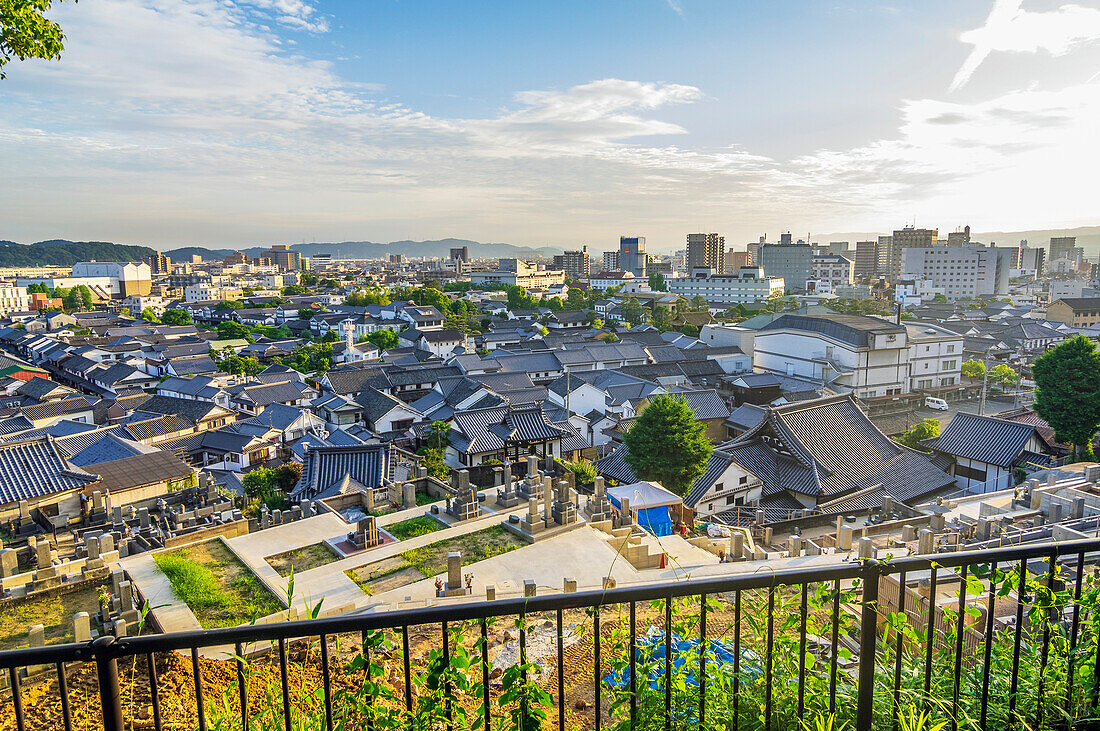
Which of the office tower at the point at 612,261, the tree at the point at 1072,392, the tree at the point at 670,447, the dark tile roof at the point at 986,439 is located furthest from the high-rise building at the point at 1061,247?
the tree at the point at 670,447

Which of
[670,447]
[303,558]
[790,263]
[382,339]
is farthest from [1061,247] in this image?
[303,558]

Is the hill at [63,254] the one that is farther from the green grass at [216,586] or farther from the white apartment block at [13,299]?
the green grass at [216,586]

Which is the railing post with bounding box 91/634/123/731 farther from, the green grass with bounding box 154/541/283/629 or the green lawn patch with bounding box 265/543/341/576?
the green lawn patch with bounding box 265/543/341/576

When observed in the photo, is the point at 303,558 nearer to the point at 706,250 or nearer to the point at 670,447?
the point at 670,447

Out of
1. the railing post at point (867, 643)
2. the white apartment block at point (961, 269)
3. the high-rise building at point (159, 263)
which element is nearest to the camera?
the railing post at point (867, 643)

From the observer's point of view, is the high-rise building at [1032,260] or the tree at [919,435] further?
the high-rise building at [1032,260]
